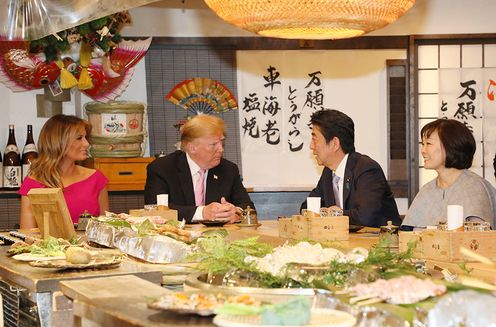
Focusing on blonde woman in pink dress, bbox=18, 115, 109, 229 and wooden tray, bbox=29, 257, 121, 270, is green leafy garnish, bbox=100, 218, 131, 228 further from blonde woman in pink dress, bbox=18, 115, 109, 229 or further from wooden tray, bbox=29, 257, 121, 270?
blonde woman in pink dress, bbox=18, 115, 109, 229

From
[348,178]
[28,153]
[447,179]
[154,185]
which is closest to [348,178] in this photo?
[348,178]

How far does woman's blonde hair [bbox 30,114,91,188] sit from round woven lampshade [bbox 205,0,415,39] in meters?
1.37

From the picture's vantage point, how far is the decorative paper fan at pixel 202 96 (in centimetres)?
771

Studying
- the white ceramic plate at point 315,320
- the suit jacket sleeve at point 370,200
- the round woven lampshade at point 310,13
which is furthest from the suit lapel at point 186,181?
the white ceramic plate at point 315,320

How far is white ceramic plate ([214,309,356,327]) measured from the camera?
201cm

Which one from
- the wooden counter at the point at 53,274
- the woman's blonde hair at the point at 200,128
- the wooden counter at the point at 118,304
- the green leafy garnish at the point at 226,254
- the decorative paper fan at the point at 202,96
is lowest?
the wooden counter at the point at 53,274

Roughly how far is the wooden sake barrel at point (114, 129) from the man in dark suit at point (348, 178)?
206 centimetres

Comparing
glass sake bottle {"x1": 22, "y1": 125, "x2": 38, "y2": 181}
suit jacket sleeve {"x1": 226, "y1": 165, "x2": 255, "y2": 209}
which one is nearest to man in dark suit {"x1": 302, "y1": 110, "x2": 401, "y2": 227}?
suit jacket sleeve {"x1": 226, "y1": 165, "x2": 255, "y2": 209}

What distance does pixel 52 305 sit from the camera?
10.4ft

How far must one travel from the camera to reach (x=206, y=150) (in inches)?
233

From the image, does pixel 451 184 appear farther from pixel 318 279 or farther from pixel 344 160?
pixel 318 279

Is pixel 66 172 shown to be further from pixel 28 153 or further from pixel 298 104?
pixel 298 104

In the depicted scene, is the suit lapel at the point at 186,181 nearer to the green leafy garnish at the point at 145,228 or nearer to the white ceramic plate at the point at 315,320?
the green leafy garnish at the point at 145,228

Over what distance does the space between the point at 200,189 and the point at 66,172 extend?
0.82m
